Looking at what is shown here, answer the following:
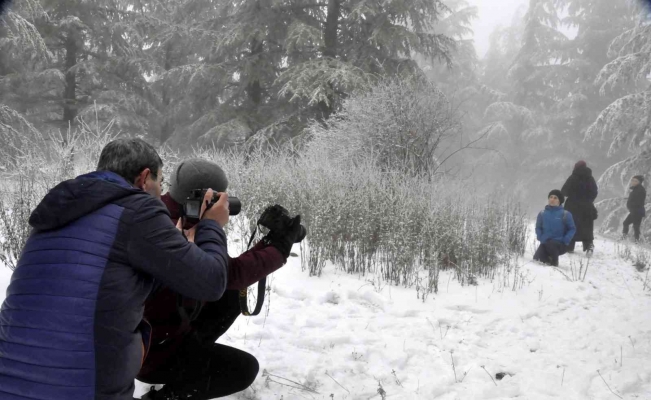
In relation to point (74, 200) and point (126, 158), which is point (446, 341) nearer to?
point (126, 158)

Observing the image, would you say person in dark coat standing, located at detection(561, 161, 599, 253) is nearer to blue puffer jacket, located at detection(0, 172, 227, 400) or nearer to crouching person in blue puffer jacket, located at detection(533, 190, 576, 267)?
crouching person in blue puffer jacket, located at detection(533, 190, 576, 267)

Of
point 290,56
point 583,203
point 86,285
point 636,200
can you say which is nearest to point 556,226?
point 583,203

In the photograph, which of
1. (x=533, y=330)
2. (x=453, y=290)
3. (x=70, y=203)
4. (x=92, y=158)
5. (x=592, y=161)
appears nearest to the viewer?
(x=70, y=203)

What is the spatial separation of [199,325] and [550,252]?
6092mm

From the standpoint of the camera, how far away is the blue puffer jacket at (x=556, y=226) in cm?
683

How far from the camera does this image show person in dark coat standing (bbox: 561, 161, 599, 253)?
8031 millimetres

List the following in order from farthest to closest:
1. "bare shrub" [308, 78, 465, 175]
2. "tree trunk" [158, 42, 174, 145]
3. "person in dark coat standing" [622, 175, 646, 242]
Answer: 1. "tree trunk" [158, 42, 174, 145]
2. "person in dark coat standing" [622, 175, 646, 242]
3. "bare shrub" [308, 78, 465, 175]

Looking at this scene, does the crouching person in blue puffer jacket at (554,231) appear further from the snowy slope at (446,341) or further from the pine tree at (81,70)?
the pine tree at (81,70)

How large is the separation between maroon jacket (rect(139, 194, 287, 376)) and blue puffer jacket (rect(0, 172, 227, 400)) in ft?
1.37

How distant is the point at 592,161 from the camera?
23.8 m

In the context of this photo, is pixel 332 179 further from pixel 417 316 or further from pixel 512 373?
pixel 512 373

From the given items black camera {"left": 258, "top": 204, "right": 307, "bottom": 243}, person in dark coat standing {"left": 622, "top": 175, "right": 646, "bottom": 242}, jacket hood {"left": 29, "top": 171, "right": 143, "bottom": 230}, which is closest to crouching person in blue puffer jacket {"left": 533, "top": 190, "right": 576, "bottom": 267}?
person in dark coat standing {"left": 622, "top": 175, "right": 646, "bottom": 242}

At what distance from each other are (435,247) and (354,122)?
16.7ft

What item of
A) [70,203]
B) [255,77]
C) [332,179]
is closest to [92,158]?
[332,179]
